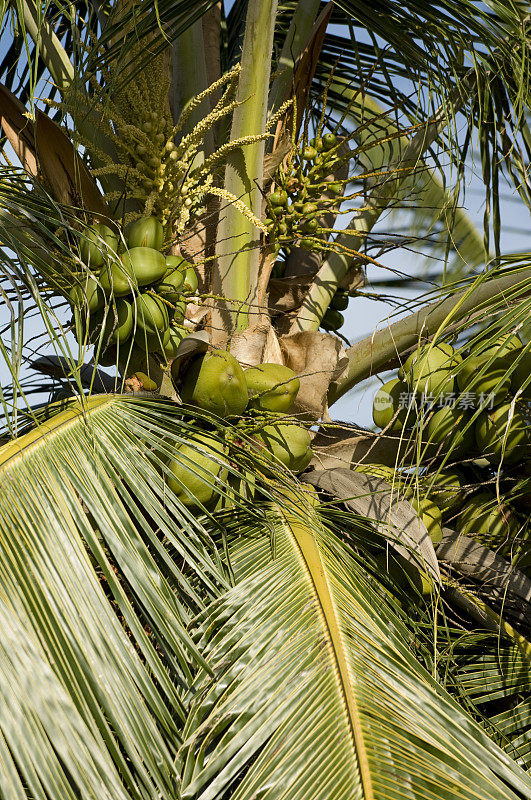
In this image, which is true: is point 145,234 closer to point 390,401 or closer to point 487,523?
point 390,401

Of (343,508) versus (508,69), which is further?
(508,69)

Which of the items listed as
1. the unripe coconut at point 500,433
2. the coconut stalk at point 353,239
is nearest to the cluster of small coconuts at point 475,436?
the unripe coconut at point 500,433

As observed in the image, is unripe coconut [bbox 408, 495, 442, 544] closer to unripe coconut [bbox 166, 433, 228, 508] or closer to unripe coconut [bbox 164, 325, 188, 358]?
unripe coconut [bbox 166, 433, 228, 508]

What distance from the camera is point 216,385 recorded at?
1875 millimetres

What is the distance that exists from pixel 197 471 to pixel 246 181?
3.21ft

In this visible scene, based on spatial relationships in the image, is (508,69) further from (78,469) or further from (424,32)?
(78,469)

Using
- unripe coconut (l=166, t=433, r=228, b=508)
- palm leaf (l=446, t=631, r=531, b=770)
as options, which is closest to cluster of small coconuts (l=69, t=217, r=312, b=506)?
unripe coconut (l=166, t=433, r=228, b=508)

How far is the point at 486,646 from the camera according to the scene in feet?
6.66

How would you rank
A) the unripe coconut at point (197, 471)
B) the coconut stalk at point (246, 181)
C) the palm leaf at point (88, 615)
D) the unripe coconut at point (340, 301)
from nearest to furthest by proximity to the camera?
the palm leaf at point (88, 615) < the unripe coconut at point (197, 471) < the coconut stalk at point (246, 181) < the unripe coconut at point (340, 301)

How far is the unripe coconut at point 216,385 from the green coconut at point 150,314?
4.9 inches

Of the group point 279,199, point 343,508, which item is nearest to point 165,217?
point 279,199

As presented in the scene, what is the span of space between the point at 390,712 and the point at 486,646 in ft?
2.60

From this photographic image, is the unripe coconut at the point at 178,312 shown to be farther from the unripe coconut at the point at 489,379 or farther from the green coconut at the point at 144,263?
the unripe coconut at the point at 489,379

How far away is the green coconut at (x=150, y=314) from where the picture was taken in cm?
188
